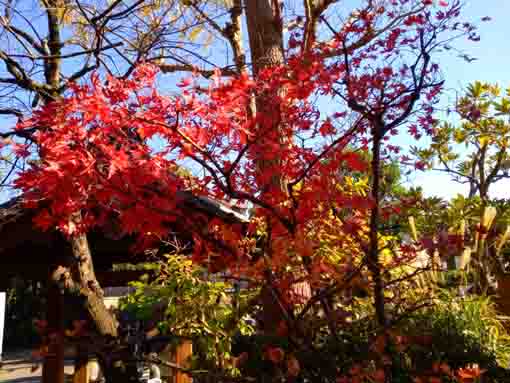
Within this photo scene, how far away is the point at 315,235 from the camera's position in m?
3.87

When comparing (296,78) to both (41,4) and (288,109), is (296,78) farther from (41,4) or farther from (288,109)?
(41,4)

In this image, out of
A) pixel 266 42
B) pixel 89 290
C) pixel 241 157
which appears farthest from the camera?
pixel 266 42

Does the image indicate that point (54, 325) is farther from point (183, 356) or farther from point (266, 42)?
point (266, 42)

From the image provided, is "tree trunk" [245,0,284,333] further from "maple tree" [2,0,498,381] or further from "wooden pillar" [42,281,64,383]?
"wooden pillar" [42,281,64,383]

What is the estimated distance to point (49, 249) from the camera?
4496mm

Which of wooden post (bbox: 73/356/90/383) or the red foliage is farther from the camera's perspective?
wooden post (bbox: 73/356/90/383)

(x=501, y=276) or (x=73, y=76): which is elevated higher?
(x=73, y=76)

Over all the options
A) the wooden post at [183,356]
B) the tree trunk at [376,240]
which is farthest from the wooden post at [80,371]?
the tree trunk at [376,240]

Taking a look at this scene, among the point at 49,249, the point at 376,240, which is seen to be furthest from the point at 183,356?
the point at 376,240

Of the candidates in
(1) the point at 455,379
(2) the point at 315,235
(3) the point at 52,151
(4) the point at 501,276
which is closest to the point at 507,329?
(4) the point at 501,276

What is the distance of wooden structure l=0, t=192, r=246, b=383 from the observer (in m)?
3.58

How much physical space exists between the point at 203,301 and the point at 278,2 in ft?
11.3

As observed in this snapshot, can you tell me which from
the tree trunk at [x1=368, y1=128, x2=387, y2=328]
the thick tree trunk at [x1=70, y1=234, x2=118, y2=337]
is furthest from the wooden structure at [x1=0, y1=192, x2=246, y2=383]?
the tree trunk at [x1=368, y1=128, x2=387, y2=328]

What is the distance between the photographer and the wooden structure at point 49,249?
358 cm
